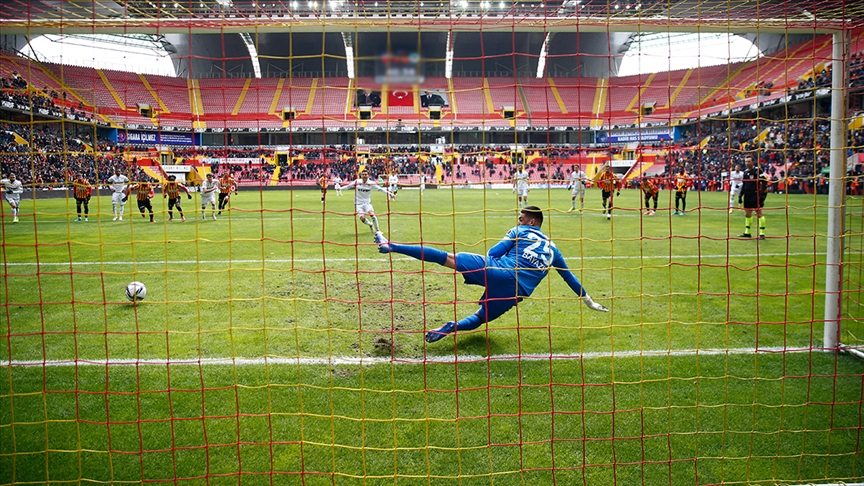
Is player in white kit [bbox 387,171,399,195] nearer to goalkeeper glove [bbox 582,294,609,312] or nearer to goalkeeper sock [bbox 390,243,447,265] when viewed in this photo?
goalkeeper sock [bbox 390,243,447,265]

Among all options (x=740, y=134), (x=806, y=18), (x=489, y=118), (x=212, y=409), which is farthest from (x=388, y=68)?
(x=489, y=118)

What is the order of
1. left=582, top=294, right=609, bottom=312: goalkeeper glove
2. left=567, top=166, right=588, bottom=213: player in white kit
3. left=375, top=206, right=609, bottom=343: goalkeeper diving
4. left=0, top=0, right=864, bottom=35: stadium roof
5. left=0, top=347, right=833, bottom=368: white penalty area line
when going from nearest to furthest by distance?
left=0, top=0, right=864, bottom=35: stadium roof → left=0, top=347, right=833, bottom=368: white penalty area line → left=375, top=206, right=609, bottom=343: goalkeeper diving → left=582, top=294, right=609, bottom=312: goalkeeper glove → left=567, top=166, right=588, bottom=213: player in white kit

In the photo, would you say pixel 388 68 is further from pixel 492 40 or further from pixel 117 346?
pixel 492 40

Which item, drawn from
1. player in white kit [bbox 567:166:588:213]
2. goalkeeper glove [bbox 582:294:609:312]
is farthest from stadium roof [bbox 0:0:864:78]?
goalkeeper glove [bbox 582:294:609:312]

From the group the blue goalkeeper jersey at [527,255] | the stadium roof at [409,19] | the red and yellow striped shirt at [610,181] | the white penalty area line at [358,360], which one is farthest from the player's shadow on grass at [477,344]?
the stadium roof at [409,19]

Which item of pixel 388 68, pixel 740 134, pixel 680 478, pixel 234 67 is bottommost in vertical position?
pixel 680 478

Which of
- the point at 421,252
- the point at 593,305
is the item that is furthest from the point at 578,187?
the point at 421,252

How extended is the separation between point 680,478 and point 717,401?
1.32 meters

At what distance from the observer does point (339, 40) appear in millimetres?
53375

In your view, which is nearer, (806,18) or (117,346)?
(806,18)

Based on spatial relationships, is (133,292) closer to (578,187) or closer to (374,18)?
(374,18)

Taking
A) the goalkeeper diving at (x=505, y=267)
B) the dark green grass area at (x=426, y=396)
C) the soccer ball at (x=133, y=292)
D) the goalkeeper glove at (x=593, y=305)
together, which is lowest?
the dark green grass area at (x=426, y=396)

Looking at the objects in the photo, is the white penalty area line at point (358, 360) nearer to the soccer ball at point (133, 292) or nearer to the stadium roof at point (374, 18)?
the soccer ball at point (133, 292)

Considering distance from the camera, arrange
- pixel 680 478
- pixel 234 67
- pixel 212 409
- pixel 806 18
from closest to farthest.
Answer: pixel 680 478, pixel 212 409, pixel 806 18, pixel 234 67
